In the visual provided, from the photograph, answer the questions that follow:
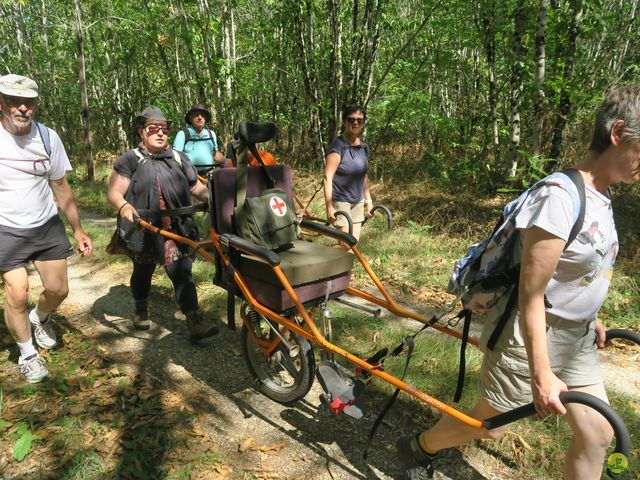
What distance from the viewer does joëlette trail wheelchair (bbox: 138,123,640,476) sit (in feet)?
8.18

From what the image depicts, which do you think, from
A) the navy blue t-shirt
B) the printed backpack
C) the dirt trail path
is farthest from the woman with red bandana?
the printed backpack

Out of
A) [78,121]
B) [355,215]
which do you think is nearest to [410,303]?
[355,215]

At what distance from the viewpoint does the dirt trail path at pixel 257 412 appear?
2.63 metres

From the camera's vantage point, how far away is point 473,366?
3475 mm

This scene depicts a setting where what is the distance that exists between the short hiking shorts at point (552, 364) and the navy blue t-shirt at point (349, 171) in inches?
123

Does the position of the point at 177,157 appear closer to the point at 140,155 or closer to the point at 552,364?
the point at 140,155

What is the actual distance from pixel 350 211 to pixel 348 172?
0.49m

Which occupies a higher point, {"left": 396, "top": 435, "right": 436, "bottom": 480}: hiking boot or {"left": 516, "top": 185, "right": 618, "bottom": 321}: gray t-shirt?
{"left": 516, "top": 185, "right": 618, "bottom": 321}: gray t-shirt

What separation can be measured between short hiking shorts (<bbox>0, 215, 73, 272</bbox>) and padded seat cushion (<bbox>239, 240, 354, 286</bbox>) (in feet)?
5.06

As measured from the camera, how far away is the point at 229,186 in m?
3.11

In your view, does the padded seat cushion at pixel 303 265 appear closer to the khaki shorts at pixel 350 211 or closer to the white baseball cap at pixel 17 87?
the khaki shorts at pixel 350 211

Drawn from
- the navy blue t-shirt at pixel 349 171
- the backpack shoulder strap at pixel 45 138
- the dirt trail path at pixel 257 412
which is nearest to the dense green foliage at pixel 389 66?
the navy blue t-shirt at pixel 349 171

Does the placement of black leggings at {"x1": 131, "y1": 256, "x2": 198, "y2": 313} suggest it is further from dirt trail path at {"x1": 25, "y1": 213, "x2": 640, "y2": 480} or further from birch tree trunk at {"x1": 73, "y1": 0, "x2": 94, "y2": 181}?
birch tree trunk at {"x1": 73, "y1": 0, "x2": 94, "y2": 181}

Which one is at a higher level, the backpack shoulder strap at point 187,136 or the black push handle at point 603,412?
the backpack shoulder strap at point 187,136
